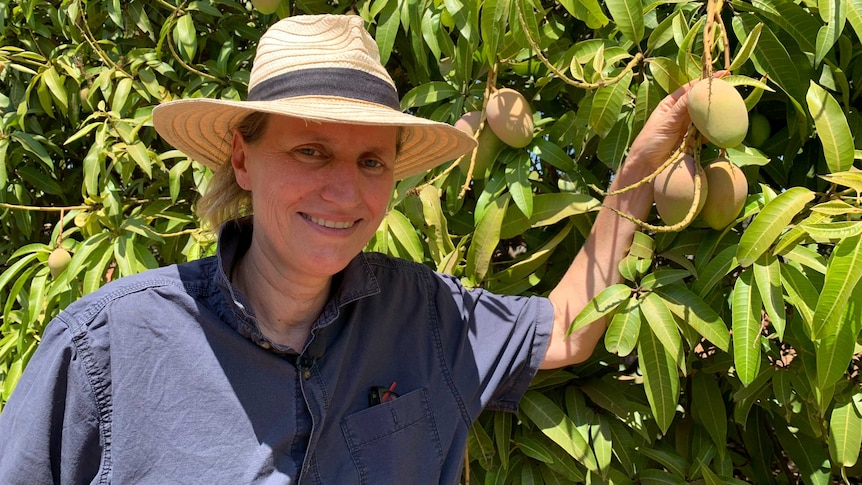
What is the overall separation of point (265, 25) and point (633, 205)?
3.89 feet

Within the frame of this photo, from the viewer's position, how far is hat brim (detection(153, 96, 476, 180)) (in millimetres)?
1162

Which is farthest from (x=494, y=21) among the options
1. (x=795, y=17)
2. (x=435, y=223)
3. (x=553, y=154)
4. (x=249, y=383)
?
(x=249, y=383)

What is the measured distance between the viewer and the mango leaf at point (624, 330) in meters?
1.29

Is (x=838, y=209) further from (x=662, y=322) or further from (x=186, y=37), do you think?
(x=186, y=37)

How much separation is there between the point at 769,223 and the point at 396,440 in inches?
26.8

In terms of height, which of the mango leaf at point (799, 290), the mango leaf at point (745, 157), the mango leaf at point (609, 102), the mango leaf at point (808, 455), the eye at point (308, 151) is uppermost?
the eye at point (308, 151)

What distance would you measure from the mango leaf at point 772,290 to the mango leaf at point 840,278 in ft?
0.40

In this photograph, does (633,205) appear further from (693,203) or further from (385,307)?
(385,307)

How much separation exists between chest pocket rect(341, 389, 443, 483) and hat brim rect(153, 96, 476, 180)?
0.43 m

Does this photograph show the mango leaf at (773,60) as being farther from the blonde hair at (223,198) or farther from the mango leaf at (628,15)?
the blonde hair at (223,198)

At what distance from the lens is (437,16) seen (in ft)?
5.19

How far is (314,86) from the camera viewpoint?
1216mm

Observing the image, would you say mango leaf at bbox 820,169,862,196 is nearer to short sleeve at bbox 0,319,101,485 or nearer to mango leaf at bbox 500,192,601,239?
mango leaf at bbox 500,192,601,239

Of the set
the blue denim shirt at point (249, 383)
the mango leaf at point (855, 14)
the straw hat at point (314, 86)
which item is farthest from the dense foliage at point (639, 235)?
the straw hat at point (314, 86)
